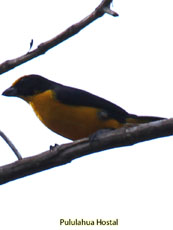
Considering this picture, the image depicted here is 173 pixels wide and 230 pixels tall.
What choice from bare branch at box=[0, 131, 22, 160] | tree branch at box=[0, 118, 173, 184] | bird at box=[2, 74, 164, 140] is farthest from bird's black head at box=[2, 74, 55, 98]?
tree branch at box=[0, 118, 173, 184]

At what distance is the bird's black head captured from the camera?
6.87 meters

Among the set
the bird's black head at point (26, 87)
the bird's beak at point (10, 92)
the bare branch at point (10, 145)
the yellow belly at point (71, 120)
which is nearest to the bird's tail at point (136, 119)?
the yellow belly at point (71, 120)

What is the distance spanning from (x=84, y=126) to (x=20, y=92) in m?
1.23

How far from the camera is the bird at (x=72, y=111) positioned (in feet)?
20.1

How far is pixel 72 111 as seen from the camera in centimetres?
620

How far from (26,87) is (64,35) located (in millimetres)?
3262

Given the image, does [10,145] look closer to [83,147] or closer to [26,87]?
[83,147]

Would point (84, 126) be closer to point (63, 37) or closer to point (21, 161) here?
point (21, 161)

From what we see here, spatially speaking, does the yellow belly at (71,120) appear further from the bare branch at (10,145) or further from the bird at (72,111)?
the bare branch at (10,145)

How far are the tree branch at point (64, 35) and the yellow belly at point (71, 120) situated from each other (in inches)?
95.1

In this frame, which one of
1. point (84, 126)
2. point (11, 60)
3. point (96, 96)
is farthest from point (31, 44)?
point (96, 96)

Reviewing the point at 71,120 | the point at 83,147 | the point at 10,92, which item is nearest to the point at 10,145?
the point at 83,147

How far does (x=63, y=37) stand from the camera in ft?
12.2

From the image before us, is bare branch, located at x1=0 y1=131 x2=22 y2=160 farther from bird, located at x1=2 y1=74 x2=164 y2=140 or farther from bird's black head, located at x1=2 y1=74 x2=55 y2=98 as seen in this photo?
bird's black head, located at x1=2 y1=74 x2=55 y2=98
